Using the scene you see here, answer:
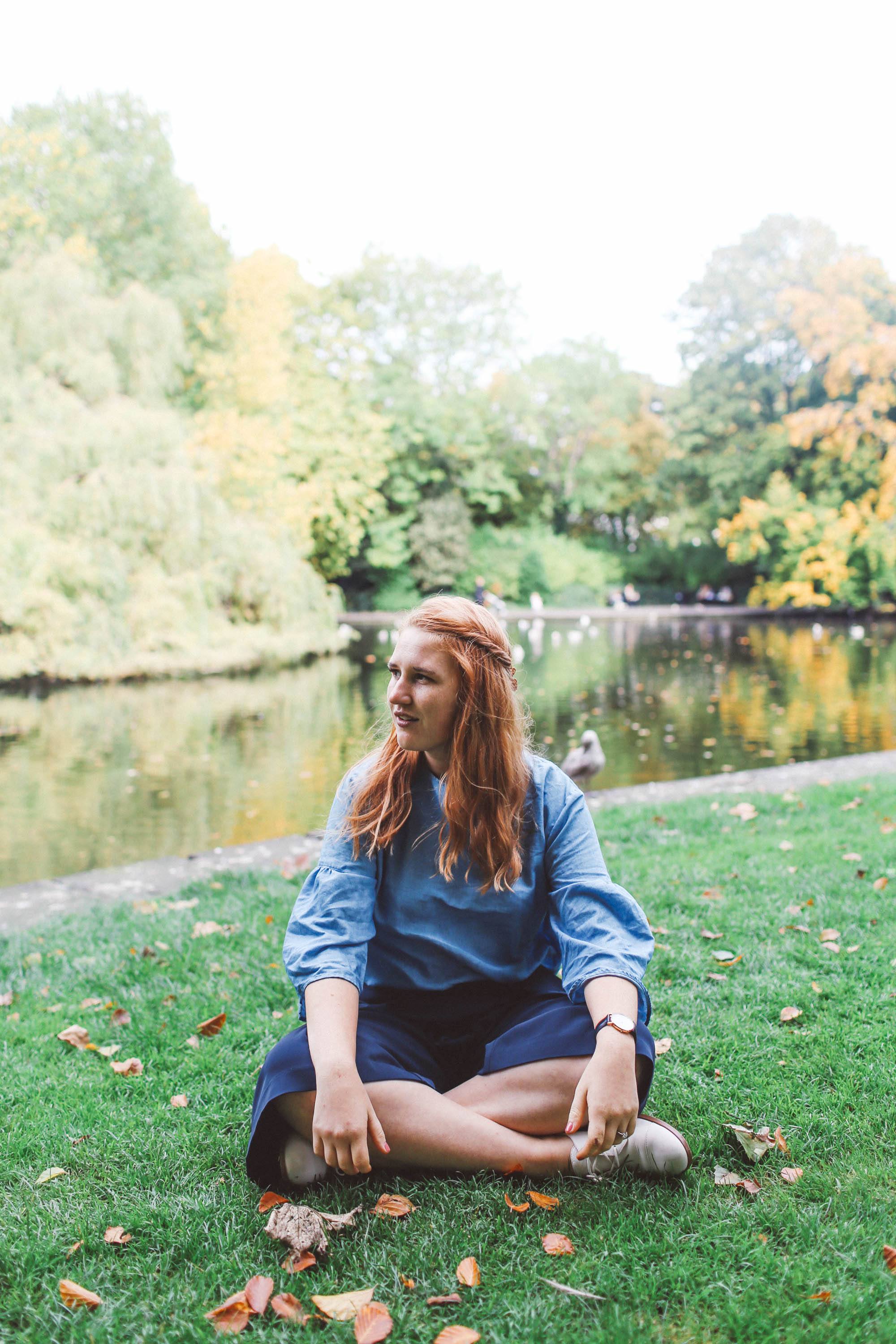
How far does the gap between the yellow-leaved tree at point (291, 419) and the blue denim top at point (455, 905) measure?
47.0ft

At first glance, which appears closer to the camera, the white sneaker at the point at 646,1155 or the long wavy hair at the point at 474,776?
the white sneaker at the point at 646,1155

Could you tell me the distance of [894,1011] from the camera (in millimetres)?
2887

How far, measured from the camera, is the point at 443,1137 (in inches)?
81.7

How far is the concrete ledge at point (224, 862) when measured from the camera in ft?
15.0

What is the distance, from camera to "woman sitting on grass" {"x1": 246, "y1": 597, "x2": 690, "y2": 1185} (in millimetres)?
2006

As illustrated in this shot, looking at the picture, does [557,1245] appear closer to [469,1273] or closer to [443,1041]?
[469,1273]

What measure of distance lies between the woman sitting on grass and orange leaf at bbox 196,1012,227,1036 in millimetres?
916

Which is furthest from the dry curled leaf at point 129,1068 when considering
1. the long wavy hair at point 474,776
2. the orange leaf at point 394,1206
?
the long wavy hair at point 474,776

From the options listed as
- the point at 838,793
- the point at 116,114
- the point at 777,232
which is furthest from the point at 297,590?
the point at 777,232

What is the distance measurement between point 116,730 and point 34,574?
12.8 ft

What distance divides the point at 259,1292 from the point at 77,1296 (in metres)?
0.33

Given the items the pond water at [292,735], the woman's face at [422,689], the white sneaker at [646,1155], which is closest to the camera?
the white sneaker at [646,1155]

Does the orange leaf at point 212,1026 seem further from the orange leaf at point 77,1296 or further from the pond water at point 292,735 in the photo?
the orange leaf at point 77,1296

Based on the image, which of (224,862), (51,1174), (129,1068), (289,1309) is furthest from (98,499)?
(289,1309)
